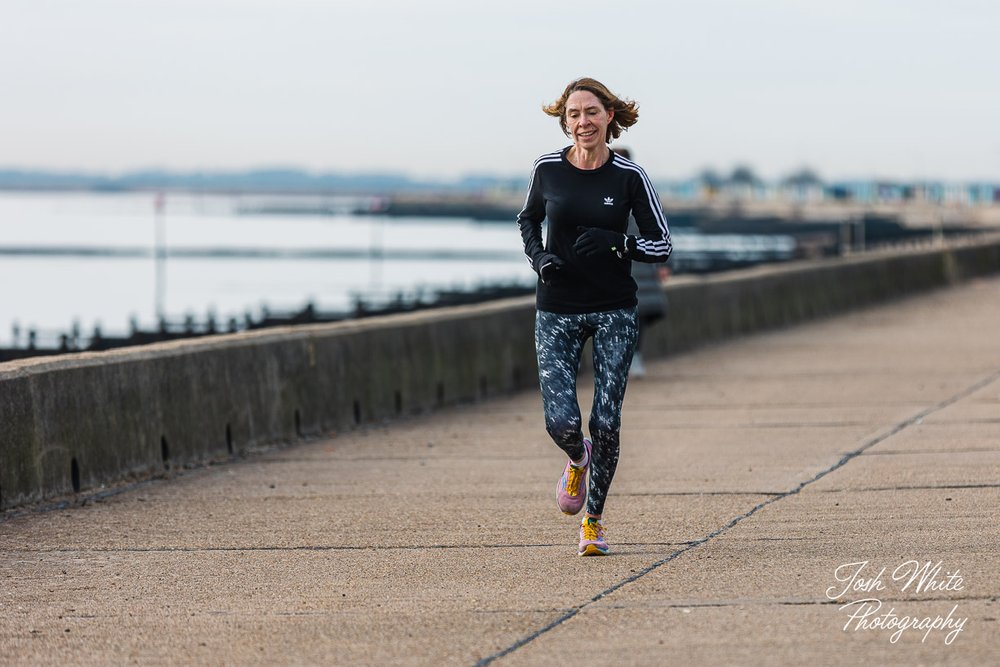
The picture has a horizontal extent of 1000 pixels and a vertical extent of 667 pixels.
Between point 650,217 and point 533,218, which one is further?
point 533,218

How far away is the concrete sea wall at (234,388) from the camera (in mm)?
10203

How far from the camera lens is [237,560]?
8242 millimetres

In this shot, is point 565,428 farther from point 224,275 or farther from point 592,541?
point 224,275

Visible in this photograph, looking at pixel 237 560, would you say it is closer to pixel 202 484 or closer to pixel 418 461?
pixel 202 484

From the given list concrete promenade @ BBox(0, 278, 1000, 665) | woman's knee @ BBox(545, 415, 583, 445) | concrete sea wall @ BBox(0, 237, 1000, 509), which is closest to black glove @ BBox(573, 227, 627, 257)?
woman's knee @ BBox(545, 415, 583, 445)

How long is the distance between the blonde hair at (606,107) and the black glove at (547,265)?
22.8 inches

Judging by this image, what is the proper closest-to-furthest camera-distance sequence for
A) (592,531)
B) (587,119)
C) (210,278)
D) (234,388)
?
(587,119) < (592,531) < (234,388) < (210,278)

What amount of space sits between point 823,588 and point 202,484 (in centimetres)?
467

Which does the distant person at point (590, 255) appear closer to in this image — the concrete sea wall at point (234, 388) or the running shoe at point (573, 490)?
the running shoe at point (573, 490)

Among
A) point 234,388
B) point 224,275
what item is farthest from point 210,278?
point 234,388

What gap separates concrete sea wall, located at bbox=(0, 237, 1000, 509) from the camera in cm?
1020

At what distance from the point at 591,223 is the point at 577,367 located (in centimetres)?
61

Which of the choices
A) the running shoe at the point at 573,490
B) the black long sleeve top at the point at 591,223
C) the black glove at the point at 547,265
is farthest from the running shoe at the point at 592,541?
the black glove at the point at 547,265

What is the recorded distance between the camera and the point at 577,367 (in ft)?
26.3
